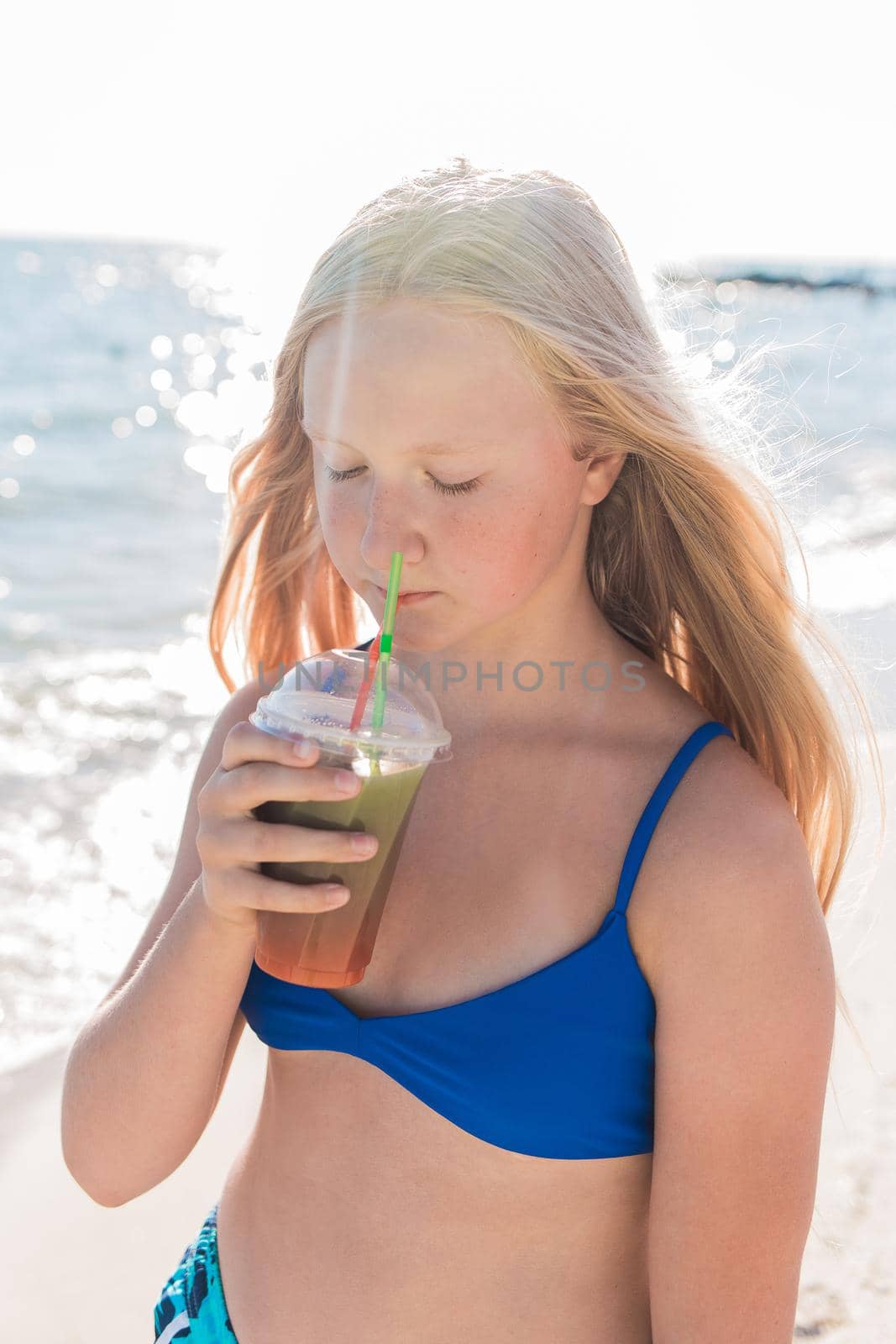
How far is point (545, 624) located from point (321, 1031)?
704 mm

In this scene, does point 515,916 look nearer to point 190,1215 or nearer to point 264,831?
point 264,831

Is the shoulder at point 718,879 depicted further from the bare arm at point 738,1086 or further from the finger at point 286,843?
the finger at point 286,843

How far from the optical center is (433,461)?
170 centimetres

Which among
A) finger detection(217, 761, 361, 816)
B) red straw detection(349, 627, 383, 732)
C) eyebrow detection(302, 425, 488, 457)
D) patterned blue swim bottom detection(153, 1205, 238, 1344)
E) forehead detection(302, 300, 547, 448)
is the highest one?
forehead detection(302, 300, 547, 448)

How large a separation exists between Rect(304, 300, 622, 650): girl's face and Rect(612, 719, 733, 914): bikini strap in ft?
1.04

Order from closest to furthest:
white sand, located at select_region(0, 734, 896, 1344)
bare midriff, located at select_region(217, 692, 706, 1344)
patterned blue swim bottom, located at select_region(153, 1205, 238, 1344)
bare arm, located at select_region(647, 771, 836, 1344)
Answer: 1. bare arm, located at select_region(647, 771, 836, 1344)
2. bare midriff, located at select_region(217, 692, 706, 1344)
3. patterned blue swim bottom, located at select_region(153, 1205, 238, 1344)
4. white sand, located at select_region(0, 734, 896, 1344)

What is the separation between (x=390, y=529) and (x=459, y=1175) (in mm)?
854

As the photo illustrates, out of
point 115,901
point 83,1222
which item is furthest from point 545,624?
point 115,901

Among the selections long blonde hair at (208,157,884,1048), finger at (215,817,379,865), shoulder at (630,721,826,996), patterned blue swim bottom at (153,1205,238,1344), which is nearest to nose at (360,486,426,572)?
long blonde hair at (208,157,884,1048)

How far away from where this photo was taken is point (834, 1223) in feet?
10.0

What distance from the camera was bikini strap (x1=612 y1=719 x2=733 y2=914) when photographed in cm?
168

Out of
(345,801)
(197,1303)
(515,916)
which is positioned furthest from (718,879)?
(197,1303)

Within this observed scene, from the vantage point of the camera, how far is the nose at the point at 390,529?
1.71m

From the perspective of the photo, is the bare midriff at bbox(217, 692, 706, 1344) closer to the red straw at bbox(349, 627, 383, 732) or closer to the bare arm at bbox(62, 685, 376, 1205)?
the bare arm at bbox(62, 685, 376, 1205)
